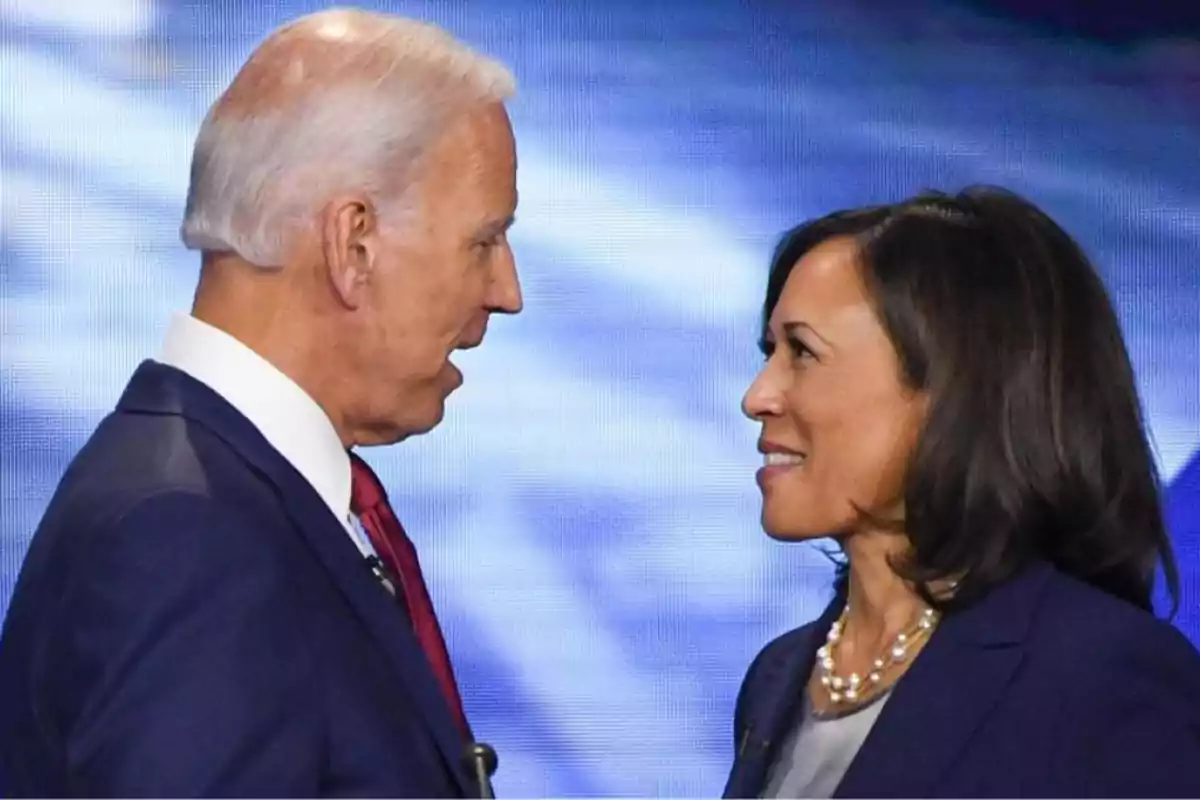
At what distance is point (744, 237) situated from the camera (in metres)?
3.17

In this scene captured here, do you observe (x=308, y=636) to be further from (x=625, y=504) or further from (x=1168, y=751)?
(x=625, y=504)

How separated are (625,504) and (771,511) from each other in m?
1.01

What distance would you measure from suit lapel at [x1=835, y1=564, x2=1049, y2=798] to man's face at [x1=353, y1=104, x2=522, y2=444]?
52 centimetres

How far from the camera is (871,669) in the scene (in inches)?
82.2

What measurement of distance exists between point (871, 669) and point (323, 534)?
0.62 meters

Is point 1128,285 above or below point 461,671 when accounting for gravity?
above

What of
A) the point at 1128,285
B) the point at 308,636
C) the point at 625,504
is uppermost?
the point at 308,636

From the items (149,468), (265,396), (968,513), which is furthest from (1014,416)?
(149,468)

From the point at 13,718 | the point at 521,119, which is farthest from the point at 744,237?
the point at 13,718

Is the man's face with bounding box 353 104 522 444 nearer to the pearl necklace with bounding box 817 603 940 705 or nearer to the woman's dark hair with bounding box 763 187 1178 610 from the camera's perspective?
the woman's dark hair with bounding box 763 187 1178 610

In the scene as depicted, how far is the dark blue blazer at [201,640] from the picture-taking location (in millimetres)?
1589

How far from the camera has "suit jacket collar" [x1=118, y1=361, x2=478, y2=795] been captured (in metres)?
1.76

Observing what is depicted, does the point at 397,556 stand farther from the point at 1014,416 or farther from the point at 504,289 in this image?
the point at 1014,416

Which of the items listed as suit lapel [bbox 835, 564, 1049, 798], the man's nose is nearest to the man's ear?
the man's nose
